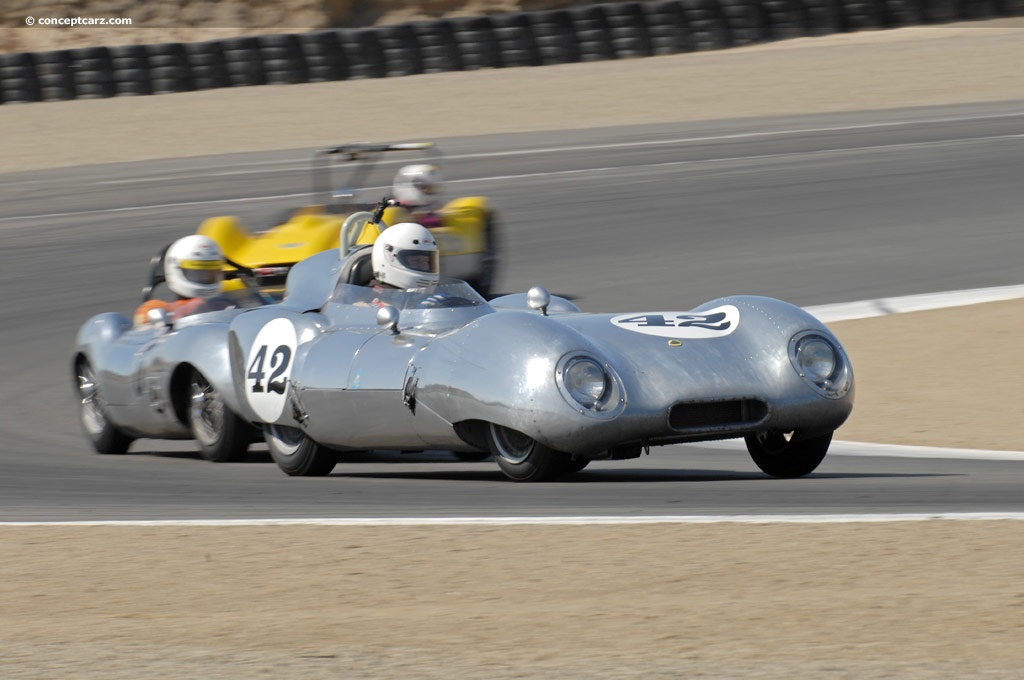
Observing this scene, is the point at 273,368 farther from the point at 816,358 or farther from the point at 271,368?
the point at 816,358

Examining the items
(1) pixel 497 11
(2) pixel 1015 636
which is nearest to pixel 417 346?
(2) pixel 1015 636

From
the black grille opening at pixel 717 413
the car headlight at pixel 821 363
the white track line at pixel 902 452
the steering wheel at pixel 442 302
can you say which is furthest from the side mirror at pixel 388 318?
the white track line at pixel 902 452

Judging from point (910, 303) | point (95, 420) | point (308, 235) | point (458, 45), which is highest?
point (95, 420)

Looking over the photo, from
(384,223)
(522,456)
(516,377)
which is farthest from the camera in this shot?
(384,223)

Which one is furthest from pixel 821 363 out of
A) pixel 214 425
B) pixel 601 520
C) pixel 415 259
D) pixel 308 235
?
pixel 308 235

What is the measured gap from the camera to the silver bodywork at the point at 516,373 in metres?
6.79

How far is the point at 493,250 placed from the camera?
47.8 ft

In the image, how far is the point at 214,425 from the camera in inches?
348

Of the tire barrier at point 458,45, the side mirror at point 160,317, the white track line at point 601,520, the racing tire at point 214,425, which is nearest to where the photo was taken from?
the white track line at point 601,520

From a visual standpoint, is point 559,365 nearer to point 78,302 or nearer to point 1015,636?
point 1015,636

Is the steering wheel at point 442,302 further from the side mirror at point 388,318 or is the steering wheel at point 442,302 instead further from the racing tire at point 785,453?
the racing tire at point 785,453

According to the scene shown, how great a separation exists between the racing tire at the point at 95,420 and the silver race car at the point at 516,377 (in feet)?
4.32

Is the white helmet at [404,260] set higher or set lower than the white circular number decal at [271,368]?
higher

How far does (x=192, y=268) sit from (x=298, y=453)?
232cm
